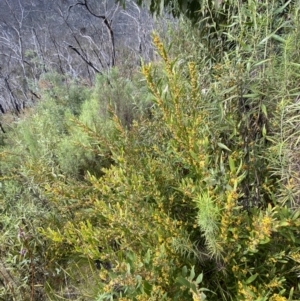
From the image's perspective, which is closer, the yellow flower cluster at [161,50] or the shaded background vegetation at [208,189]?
the yellow flower cluster at [161,50]

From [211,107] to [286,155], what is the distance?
1.12 ft

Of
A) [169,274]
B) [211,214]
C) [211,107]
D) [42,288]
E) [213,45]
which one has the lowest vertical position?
[42,288]

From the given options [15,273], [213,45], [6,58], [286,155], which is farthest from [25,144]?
[6,58]

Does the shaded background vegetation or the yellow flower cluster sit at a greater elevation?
the yellow flower cluster

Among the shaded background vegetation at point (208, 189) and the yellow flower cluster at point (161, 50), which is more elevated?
the yellow flower cluster at point (161, 50)

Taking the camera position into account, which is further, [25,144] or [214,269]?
[25,144]

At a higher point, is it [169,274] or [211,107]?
[211,107]

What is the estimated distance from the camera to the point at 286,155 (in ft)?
3.34

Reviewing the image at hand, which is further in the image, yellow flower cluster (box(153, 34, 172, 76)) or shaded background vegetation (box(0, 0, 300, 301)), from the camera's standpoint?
shaded background vegetation (box(0, 0, 300, 301))

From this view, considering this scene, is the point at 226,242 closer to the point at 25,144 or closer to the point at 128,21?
the point at 25,144

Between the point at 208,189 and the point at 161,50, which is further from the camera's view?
the point at 208,189

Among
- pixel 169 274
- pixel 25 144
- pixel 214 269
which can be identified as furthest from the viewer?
pixel 25 144

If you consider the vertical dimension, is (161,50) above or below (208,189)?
above

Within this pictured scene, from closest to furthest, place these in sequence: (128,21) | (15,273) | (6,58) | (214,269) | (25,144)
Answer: (214,269), (15,273), (25,144), (128,21), (6,58)
